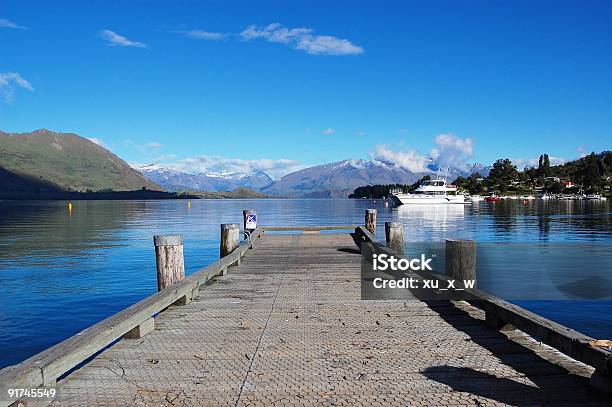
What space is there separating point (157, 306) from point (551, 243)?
32987mm

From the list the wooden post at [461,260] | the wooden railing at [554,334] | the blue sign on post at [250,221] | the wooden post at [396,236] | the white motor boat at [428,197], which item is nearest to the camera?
the wooden railing at [554,334]

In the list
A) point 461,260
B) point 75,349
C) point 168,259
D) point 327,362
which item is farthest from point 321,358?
point 168,259

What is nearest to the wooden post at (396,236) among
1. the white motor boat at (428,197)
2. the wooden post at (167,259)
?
the wooden post at (167,259)

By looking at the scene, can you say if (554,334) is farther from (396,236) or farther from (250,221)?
(250,221)

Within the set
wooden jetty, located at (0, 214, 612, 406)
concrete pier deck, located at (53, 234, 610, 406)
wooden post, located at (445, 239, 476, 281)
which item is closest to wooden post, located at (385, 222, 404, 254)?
wooden jetty, located at (0, 214, 612, 406)

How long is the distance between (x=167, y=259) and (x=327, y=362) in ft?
18.2

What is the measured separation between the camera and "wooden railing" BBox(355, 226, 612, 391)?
482 cm

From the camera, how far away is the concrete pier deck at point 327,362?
16.4 feet

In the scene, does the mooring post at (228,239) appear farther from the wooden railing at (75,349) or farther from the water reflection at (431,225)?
the water reflection at (431,225)

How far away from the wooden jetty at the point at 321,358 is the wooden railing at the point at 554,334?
0.02 m

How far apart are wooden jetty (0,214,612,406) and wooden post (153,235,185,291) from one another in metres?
1.09

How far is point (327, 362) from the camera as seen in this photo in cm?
605

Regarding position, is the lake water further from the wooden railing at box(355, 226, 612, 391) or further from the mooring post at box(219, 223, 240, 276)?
the wooden railing at box(355, 226, 612, 391)

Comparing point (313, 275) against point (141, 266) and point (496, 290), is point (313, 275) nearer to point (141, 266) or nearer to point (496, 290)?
point (496, 290)
